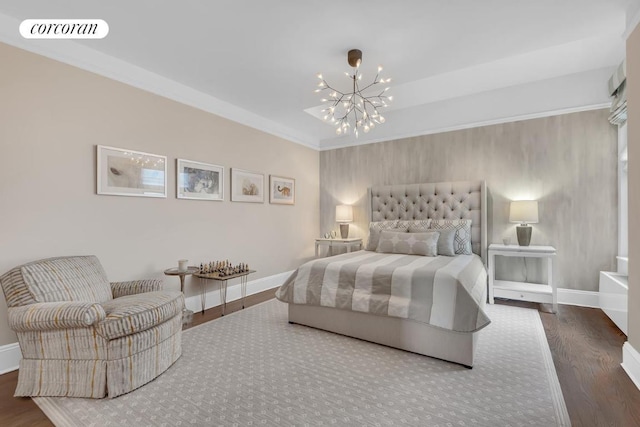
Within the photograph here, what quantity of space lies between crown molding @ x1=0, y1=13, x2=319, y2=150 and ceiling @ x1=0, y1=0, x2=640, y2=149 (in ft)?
0.04

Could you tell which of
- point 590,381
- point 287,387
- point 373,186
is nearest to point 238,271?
point 287,387

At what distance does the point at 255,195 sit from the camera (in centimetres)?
450

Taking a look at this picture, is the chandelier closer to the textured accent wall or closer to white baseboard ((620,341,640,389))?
the textured accent wall

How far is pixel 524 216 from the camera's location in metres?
3.71

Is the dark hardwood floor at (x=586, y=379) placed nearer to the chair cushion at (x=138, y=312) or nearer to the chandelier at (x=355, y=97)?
the chair cushion at (x=138, y=312)

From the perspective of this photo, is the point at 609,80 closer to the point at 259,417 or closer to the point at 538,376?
the point at 538,376

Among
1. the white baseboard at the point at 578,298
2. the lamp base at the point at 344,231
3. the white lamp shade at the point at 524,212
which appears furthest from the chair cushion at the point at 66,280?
the white baseboard at the point at 578,298

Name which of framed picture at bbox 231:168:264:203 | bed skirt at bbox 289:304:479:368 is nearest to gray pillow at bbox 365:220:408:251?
bed skirt at bbox 289:304:479:368

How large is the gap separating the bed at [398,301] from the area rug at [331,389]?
0.46 ft

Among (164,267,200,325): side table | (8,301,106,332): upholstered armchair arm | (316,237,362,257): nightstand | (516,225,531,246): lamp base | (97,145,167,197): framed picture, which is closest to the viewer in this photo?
(8,301,106,332): upholstered armchair arm

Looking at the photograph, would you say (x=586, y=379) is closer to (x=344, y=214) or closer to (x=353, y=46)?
(x=353, y=46)

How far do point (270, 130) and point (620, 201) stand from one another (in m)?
4.74

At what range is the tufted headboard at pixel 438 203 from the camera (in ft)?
13.5

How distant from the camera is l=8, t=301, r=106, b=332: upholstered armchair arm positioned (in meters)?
1.82
